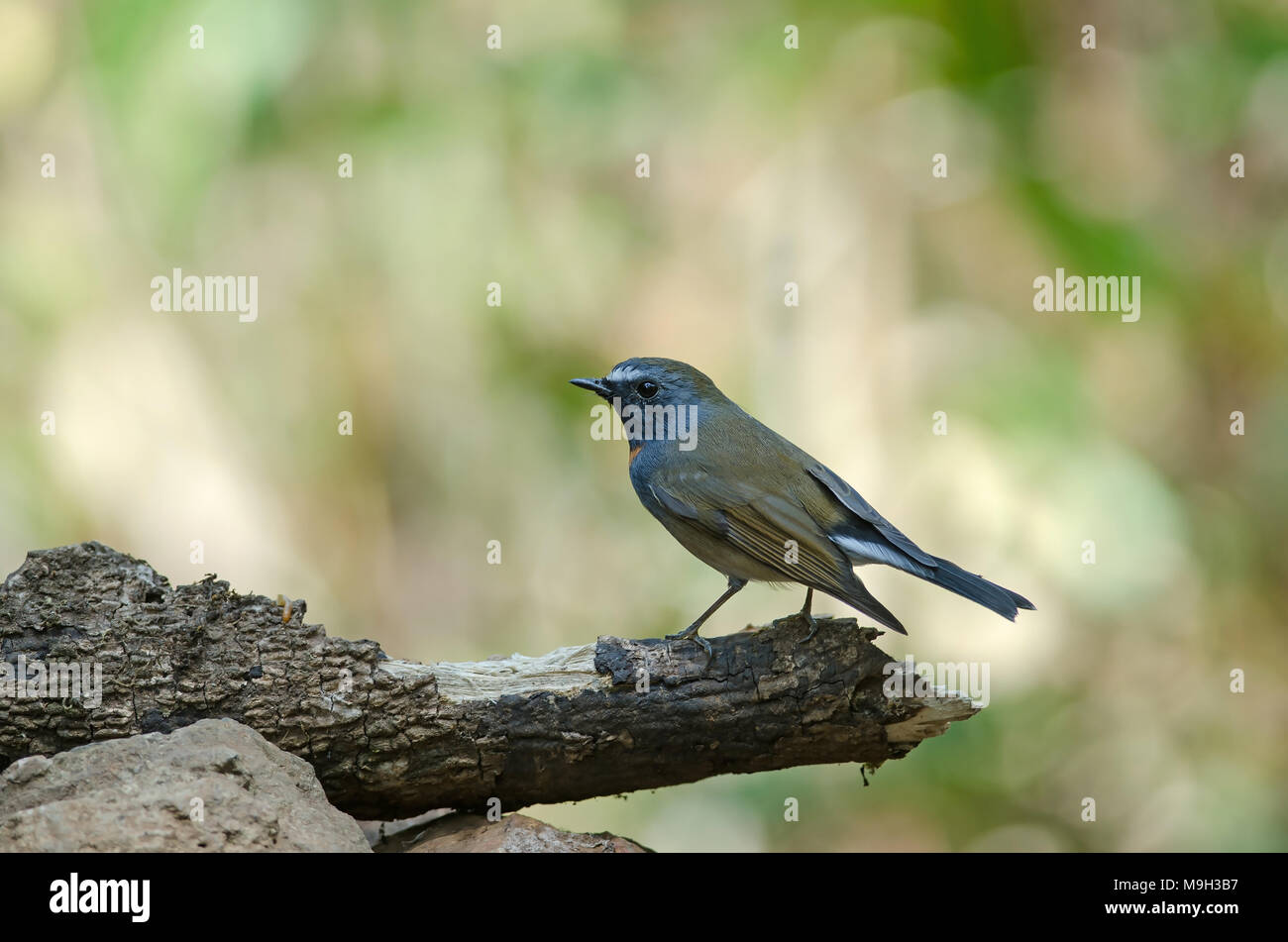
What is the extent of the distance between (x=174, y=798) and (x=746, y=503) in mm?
2213

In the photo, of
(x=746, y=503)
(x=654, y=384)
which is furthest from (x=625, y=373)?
(x=746, y=503)

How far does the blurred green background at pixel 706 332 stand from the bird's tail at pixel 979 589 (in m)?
2.65

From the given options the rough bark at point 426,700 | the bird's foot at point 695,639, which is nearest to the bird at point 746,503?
the bird's foot at point 695,639

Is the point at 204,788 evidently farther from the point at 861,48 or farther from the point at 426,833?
the point at 861,48

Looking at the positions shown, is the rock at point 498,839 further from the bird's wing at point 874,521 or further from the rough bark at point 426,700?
the bird's wing at point 874,521

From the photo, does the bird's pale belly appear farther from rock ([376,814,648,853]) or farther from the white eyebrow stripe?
rock ([376,814,648,853])

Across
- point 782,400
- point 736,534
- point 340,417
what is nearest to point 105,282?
point 340,417

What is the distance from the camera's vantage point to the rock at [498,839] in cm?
340

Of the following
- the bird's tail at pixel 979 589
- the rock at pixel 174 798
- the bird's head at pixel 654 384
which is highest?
the bird's head at pixel 654 384

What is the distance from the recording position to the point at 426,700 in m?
3.57

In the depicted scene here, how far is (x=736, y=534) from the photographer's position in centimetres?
420

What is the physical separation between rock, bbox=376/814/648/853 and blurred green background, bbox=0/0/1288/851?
311 centimetres

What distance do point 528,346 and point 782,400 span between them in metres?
1.74

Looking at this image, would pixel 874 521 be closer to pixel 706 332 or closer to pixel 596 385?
pixel 596 385
